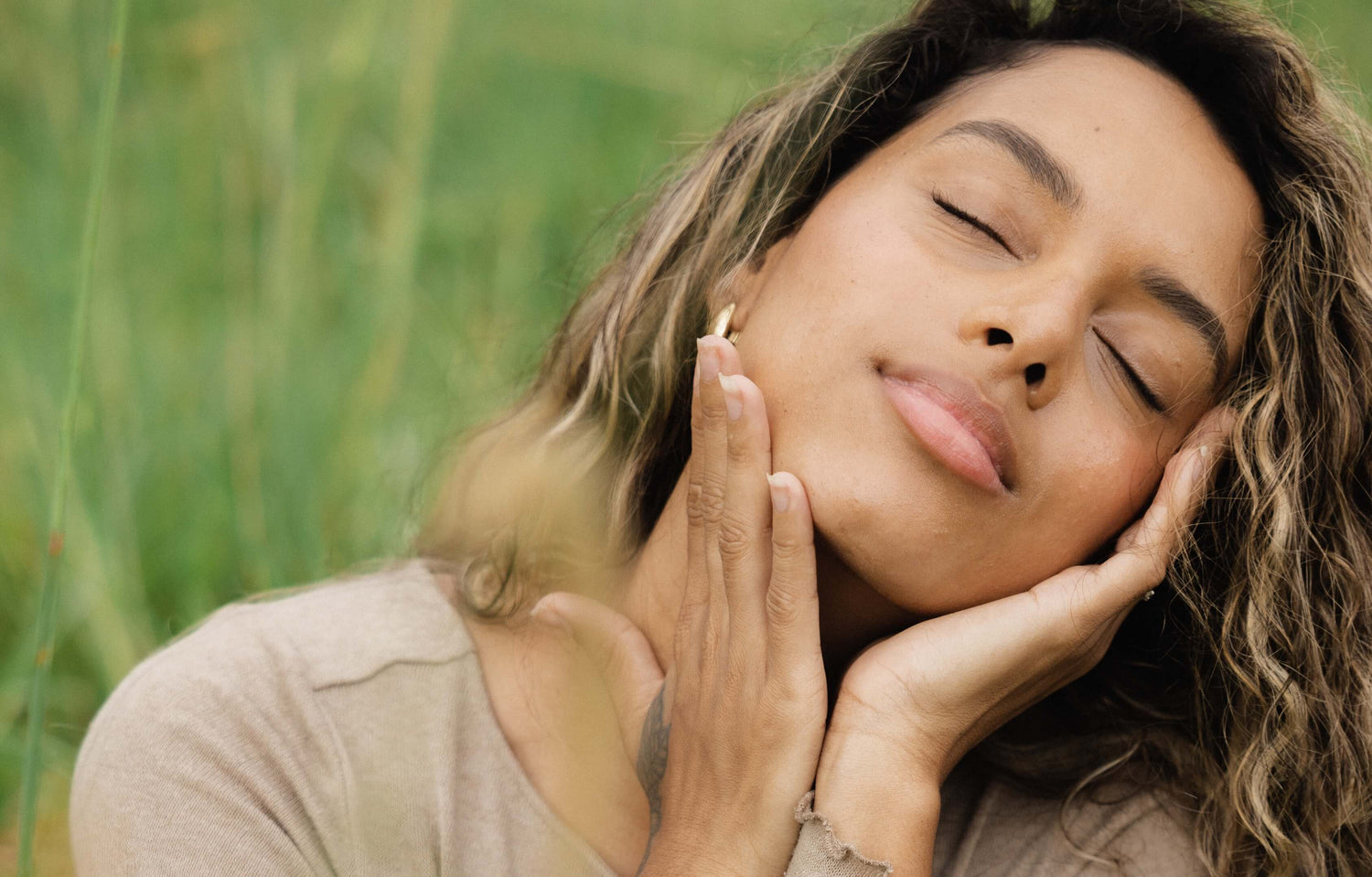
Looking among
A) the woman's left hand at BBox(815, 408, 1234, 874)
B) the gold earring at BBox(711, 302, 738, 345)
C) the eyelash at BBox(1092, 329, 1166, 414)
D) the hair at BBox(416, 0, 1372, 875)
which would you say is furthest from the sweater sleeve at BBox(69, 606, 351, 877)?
the eyelash at BBox(1092, 329, 1166, 414)

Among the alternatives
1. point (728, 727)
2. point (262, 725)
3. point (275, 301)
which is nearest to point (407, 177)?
point (275, 301)

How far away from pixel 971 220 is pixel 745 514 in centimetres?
59

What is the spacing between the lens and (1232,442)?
1.97 metres

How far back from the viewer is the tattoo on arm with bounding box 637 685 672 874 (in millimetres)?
1789

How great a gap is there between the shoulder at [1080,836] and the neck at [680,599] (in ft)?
1.25

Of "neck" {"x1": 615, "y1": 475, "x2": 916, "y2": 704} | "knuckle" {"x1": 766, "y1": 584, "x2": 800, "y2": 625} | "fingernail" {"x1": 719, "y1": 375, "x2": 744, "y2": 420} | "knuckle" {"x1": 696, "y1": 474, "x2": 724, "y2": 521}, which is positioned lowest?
"neck" {"x1": 615, "y1": 475, "x2": 916, "y2": 704}

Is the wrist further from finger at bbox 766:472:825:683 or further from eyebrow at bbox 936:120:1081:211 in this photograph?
eyebrow at bbox 936:120:1081:211

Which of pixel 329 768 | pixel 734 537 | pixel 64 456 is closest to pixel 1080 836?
pixel 734 537

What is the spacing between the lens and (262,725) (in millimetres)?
1728

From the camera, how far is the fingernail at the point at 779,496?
1672mm

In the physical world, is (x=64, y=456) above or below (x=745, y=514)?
above

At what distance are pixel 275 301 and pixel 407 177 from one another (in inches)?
20.0

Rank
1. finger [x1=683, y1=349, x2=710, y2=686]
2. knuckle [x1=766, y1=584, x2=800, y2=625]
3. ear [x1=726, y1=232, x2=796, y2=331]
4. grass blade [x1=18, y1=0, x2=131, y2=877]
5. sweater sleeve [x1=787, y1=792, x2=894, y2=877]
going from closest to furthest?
grass blade [x1=18, y1=0, x2=131, y2=877] → sweater sleeve [x1=787, y1=792, x2=894, y2=877] → knuckle [x1=766, y1=584, x2=800, y2=625] → finger [x1=683, y1=349, x2=710, y2=686] → ear [x1=726, y1=232, x2=796, y2=331]

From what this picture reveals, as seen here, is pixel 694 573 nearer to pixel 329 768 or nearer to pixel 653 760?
pixel 653 760
